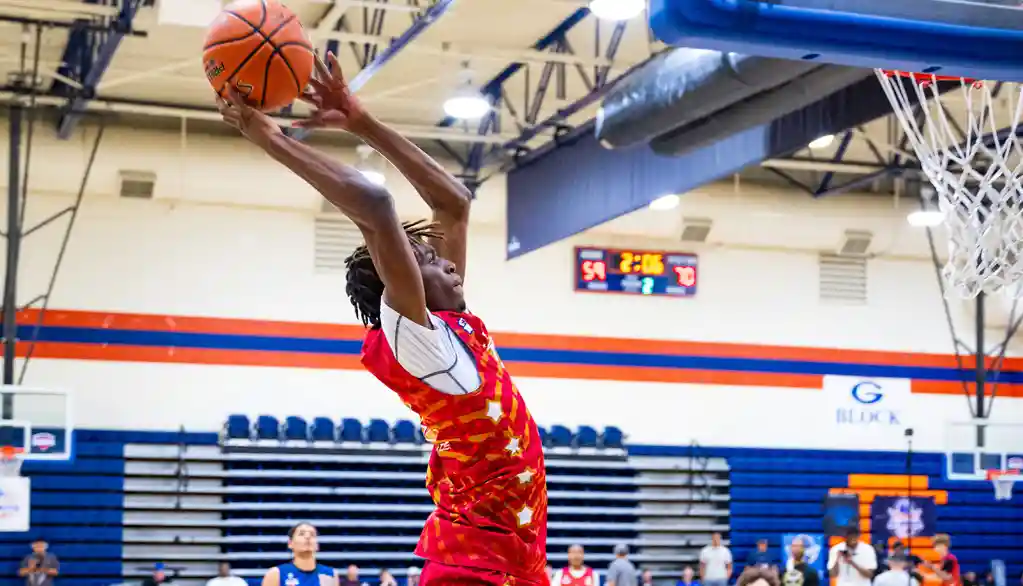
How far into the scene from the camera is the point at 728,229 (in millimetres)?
17922

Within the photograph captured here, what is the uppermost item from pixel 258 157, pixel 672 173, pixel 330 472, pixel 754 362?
pixel 258 157

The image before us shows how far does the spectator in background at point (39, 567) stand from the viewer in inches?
573

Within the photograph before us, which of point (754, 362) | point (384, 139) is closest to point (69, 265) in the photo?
point (754, 362)

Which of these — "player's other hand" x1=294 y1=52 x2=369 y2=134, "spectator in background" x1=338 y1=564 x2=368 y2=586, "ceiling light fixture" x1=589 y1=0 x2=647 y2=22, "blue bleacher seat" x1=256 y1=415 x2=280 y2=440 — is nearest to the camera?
"player's other hand" x1=294 y1=52 x2=369 y2=134

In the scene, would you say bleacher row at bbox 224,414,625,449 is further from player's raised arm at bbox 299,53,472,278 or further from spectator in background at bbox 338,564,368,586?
player's raised arm at bbox 299,53,472,278

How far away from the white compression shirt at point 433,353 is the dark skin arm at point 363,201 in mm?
43

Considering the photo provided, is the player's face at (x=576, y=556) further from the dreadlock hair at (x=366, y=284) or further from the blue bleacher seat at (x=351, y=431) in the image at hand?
the dreadlock hair at (x=366, y=284)

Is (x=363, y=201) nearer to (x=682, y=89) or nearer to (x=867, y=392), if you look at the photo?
(x=682, y=89)

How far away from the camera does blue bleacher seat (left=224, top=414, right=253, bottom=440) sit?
15.9 m

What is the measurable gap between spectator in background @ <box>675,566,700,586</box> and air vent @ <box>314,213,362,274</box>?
567cm

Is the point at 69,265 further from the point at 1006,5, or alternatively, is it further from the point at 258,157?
the point at 1006,5

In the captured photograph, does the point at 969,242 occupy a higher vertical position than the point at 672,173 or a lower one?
lower

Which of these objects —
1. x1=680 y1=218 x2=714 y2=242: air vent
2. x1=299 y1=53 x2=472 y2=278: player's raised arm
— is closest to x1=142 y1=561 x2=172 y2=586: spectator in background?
x1=680 y1=218 x2=714 y2=242: air vent

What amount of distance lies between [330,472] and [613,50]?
6349mm
